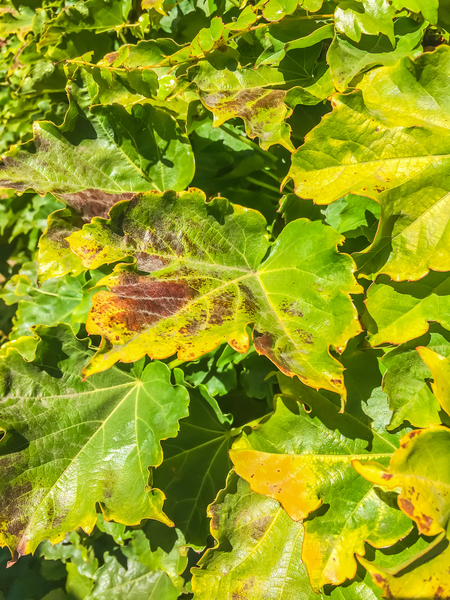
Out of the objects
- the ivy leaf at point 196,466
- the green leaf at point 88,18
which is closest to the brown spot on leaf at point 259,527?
the ivy leaf at point 196,466

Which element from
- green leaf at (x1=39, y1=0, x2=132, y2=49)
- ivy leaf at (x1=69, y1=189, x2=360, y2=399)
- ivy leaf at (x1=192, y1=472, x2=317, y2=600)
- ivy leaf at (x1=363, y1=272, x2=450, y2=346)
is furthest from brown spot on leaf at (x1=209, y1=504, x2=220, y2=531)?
green leaf at (x1=39, y1=0, x2=132, y2=49)

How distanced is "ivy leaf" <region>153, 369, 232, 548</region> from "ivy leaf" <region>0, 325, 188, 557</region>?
0.13 m

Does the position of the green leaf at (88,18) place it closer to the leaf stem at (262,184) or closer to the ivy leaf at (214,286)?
the leaf stem at (262,184)

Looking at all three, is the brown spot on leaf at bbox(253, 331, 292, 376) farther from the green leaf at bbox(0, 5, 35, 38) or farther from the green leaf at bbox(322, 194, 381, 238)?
the green leaf at bbox(0, 5, 35, 38)

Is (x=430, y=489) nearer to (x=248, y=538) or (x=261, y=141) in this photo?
(x=248, y=538)

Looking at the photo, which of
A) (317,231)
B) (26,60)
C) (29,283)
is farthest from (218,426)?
(26,60)

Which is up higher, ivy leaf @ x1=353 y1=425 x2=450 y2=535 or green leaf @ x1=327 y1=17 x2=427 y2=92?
green leaf @ x1=327 y1=17 x2=427 y2=92

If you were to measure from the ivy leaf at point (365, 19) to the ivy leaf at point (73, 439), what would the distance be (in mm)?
757

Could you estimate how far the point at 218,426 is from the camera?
111 centimetres

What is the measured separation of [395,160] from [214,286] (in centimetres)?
39

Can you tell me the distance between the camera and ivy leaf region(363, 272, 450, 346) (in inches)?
29.8

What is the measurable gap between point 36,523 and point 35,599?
796mm

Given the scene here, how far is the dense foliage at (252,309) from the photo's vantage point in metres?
0.72

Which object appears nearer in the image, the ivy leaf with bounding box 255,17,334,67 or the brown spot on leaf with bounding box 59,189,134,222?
the ivy leaf with bounding box 255,17,334,67
